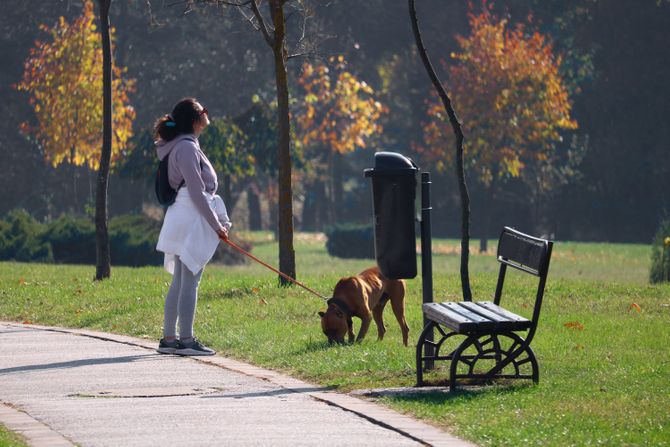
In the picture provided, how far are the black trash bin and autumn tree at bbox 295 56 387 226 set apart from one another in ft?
109

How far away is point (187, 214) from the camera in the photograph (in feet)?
37.4

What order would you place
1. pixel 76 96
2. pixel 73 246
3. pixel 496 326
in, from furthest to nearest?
pixel 76 96 < pixel 73 246 < pixel 496 326

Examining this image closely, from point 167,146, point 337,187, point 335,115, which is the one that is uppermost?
point 335,115

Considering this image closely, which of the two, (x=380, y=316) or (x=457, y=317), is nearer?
(x=457, y=317)

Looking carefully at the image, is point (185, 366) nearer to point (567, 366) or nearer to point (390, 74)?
point (567, 366)

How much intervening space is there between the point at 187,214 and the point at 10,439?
4072 millimetres

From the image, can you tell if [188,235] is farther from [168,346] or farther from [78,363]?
[78,363]

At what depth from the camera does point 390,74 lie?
60844 mm

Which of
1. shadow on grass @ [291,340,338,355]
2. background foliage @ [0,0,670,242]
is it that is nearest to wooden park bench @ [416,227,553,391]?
shadow on grass @ [291,340,338,355]

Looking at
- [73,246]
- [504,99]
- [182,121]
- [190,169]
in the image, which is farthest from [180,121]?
[504,99]

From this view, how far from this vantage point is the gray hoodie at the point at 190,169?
11227mm

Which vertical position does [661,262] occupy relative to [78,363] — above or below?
above

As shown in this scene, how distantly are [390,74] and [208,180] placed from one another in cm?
4984

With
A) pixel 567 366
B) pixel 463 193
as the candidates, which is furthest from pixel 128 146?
pixel 567 366
